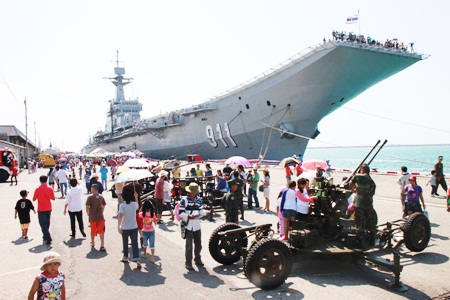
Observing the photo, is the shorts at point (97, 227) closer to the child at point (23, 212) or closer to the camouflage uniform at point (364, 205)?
the child at point (23, 212)

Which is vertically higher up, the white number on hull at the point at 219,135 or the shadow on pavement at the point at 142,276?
the white number on hull at the point at 219,135

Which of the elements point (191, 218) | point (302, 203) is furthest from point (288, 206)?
point (191, 218)

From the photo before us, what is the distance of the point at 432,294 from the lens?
502cm

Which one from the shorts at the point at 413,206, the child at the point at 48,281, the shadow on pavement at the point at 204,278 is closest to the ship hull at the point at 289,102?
the shorts at the point at 413,206

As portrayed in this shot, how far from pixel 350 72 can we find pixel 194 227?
23872 millimetres

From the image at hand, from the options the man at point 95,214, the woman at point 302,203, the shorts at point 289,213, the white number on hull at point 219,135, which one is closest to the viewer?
the woman at point 302,203

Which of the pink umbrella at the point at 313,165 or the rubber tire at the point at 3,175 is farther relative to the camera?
the rubber tire at the point at 3,175

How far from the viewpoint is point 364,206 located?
6238 mm

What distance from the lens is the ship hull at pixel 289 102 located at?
85.7 ft

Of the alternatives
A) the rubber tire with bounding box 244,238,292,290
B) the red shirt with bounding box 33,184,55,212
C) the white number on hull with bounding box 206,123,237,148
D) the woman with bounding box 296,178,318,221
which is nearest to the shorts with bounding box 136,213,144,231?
the rubber tire with bounding box 244,238,292,290

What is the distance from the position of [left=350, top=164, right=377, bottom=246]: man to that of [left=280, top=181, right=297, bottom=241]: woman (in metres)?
1.08

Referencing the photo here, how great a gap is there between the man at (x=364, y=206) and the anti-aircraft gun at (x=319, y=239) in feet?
0.40

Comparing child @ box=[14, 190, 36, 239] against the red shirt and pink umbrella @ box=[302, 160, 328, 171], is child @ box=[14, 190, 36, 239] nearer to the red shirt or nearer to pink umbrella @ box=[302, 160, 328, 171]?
the red shirt

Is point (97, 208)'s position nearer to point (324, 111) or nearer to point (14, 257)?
point (14, 257)
